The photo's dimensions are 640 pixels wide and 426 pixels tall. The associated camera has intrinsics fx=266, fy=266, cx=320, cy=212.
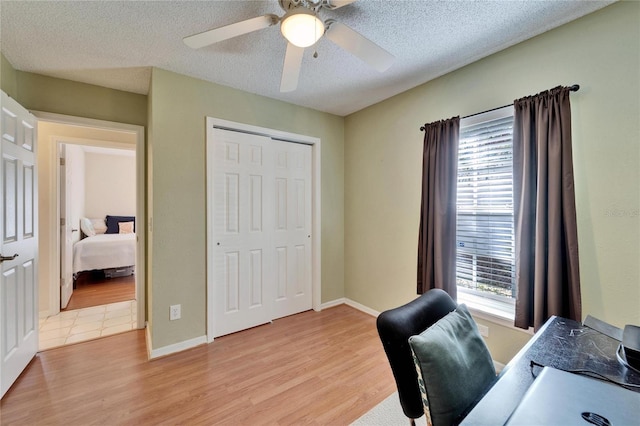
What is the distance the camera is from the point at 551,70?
1810 millimetres

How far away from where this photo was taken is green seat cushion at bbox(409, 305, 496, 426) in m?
0.83

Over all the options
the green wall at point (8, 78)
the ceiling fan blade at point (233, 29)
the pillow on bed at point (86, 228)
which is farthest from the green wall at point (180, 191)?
the pillow on bed at point (86, 228)

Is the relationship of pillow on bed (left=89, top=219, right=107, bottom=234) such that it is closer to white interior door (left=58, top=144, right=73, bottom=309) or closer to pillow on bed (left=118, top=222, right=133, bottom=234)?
pillow on bed (left=118, top=222, right=133, bottom=234)

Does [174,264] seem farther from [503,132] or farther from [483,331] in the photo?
[503,132]

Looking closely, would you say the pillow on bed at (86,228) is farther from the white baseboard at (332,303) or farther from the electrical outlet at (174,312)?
the white baseboard at (332,303)

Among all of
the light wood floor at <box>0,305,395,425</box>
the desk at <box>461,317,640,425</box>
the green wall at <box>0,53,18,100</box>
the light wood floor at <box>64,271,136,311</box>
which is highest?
the green wall at <box>0,53,18,100</box>

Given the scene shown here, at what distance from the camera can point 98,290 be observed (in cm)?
408

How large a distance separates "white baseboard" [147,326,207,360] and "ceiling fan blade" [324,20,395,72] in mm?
2672

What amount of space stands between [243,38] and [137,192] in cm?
199

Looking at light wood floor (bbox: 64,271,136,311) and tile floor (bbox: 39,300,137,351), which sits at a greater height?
light wood floor (bbox: 64,271,136,311)

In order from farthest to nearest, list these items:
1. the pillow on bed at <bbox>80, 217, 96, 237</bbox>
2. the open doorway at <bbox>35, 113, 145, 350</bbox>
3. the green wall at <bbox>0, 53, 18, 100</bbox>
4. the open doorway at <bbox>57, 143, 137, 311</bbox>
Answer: the pillow on bed at <bbox>80, 217, 96, 237</bbox>, the open doorway at <bbox>57, 143, 137, 311</bbox>, the open doorway at <bbox>35, 113, 145, 350</bbox>, the green wall at <bbox>0, 53, 18, 100</bbox>

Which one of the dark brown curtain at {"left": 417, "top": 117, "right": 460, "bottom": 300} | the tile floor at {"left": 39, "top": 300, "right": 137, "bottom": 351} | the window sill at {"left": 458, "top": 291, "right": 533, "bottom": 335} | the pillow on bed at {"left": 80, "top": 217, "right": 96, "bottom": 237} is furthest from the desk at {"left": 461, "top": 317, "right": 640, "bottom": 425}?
the pillow on bed at {"left": 80, "top": 217, "right": 96, "bottom": 237}

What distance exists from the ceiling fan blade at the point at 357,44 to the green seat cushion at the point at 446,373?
1.50m

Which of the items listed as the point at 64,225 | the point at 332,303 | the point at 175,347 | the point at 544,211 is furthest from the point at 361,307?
the point at 64,225
